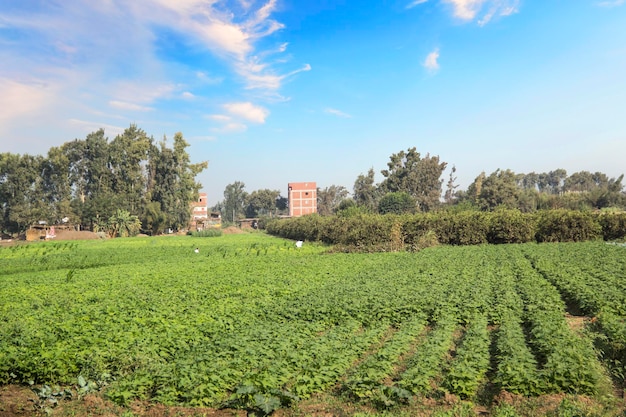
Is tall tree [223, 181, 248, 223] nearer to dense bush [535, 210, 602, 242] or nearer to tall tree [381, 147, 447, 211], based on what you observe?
tall tree [381, 147, 447, 211]

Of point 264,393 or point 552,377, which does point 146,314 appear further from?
point 552,377

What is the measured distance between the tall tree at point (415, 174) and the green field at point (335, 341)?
70.6 metres

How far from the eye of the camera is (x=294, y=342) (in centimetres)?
904

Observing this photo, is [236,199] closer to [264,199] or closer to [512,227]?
[264,199]

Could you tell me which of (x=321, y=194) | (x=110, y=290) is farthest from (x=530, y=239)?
(x=321, y=194)

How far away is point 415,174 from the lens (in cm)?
8744

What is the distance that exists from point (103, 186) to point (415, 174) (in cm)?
5717

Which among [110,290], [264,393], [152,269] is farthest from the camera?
[152,269]

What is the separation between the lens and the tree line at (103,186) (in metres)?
68.4

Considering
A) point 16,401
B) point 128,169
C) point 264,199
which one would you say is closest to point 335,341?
point 16,401

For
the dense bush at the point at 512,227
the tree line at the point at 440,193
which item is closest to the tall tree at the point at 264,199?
the tree line at the point at 440,193

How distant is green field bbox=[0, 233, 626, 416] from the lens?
675cm

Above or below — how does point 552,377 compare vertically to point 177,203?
below

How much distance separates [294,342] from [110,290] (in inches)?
398
